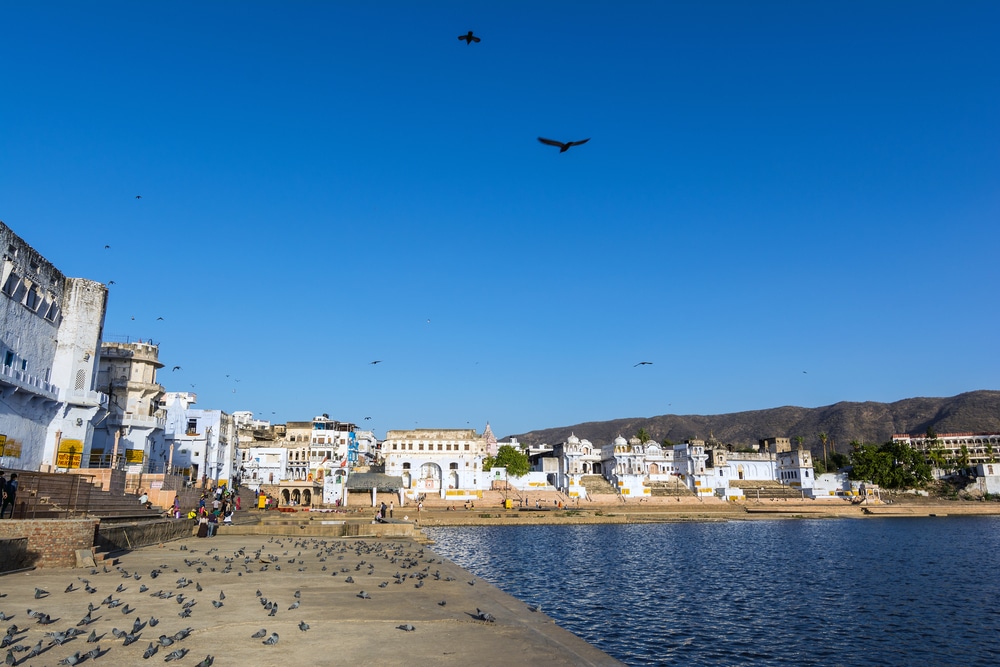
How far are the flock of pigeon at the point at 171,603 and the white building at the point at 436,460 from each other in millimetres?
61972

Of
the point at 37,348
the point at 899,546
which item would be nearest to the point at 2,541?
the point at 37,348

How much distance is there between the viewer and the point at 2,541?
15820mm

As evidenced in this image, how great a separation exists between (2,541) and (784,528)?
214ft

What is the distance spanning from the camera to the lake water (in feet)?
56.7

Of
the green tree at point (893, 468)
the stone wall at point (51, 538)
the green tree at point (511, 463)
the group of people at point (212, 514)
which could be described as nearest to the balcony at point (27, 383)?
the group of people at point (212, 514)

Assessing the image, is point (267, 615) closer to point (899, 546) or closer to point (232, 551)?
point (232, 551)

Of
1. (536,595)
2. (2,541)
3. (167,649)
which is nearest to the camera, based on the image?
(167,649)

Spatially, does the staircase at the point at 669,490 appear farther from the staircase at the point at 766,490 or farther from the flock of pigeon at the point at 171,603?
the flock of pigeon at the point at 171,603

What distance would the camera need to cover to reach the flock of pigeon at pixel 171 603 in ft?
30.9

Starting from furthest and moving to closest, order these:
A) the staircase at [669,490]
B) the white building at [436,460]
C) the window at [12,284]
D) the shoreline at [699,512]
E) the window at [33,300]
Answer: the staircase at [669,490] → the white building at [436,460] → the shoreline at [699,512] → the window at [33,300] → the window at [12,284]

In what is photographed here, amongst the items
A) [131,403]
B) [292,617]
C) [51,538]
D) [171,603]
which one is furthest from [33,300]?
[292,617]

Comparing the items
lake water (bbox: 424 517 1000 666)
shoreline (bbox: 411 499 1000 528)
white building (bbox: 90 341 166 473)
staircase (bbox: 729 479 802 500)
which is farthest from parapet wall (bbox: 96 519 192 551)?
staircase (bbox: 729 479 802 500)

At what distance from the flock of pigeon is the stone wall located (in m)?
0.94

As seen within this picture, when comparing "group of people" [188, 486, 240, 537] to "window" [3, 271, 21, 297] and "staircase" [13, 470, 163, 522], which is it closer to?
"staircase" [13, 470, 163, 522]
